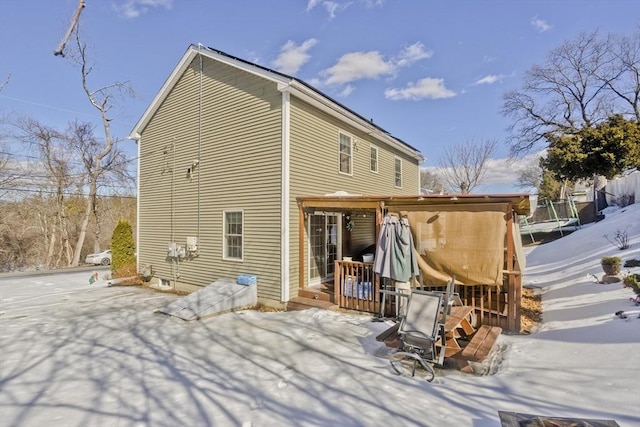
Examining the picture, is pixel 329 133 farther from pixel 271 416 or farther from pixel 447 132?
pixel 447 132

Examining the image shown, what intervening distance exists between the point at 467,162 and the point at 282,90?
26.2 m

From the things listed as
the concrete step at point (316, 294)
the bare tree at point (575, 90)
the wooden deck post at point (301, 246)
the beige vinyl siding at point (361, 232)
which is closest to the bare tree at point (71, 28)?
the wooden deck post at point (301, 246)

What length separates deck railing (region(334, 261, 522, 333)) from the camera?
6.16 meters

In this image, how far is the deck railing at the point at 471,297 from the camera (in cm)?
616

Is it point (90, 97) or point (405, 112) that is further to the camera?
point (405, 112)

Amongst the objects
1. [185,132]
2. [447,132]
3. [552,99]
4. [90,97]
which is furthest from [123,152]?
[552,99]

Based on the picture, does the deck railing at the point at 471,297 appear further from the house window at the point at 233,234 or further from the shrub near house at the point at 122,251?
the shrub near house at the point at 122,251

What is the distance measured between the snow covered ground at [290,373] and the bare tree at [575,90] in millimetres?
19060

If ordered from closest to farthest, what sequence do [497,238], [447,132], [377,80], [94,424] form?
[94,424] → [497,238] → [377,80] → [447,132]

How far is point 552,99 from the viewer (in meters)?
23.3

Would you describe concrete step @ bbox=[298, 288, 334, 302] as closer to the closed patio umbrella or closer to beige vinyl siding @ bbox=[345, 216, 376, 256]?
the closed patio umbrella

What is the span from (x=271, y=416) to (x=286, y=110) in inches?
282

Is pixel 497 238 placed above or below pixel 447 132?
below

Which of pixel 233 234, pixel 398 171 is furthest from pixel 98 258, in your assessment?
pixel 398 171
